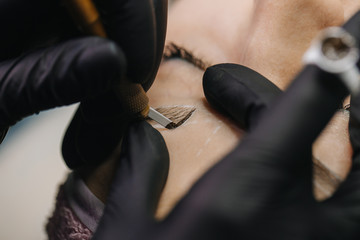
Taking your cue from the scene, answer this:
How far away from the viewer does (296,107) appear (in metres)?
0.32

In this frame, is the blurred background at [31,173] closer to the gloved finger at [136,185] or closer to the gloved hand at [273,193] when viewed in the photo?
the gloved finger at [136,185]

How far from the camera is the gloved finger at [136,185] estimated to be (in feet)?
1.30

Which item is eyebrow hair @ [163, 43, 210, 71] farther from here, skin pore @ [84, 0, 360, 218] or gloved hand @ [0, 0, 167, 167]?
gloved hand @ [0, 0, 167, 167]

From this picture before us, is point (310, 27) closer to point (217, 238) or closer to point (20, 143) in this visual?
point (217, 238)

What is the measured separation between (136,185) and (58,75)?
0.18 m

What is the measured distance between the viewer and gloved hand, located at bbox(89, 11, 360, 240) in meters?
0.29

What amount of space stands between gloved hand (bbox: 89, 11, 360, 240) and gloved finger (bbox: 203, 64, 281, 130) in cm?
11

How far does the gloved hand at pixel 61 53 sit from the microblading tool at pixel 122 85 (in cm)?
1

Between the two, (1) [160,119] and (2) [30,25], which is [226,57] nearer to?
(1) [160,119]

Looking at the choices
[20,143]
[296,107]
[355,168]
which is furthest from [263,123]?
[20,143]

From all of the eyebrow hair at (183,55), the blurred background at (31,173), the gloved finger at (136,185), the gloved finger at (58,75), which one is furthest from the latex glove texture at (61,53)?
the blurred background at (31,173)

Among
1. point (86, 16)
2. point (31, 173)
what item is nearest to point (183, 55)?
point (86, 16)

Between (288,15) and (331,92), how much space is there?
1.11ft

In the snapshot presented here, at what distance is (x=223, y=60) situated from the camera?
0.69 meters
